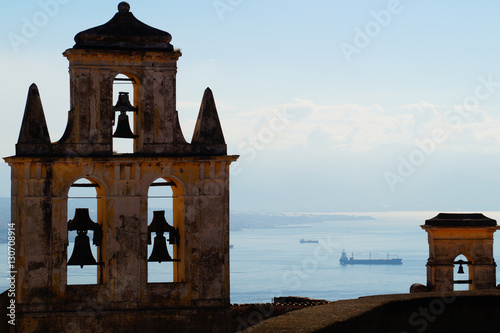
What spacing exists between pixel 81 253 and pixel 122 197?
1.16 metres

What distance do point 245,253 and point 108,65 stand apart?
14220cm

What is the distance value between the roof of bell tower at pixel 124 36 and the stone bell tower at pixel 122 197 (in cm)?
2

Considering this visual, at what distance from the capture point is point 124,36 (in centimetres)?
1403

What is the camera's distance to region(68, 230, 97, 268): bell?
14125 millimetres

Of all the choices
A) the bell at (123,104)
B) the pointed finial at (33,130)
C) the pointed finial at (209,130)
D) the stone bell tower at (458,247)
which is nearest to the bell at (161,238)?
the pointed finial at (209,130)

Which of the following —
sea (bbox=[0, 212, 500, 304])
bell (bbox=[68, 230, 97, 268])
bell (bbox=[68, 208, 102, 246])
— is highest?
bell (bbox=[68, 208, 102, 246])

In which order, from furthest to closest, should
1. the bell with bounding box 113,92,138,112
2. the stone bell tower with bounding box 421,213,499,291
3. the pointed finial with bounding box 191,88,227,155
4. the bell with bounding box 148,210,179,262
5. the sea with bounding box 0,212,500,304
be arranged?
1. the sea with bounding box 0,212,500,304
2. the stone bell tower with bounding box 421,213,499,291
3. the bell with bounding box 148,210,179,262
4. the pointed finial with bounding box 191,88,227,155
5. the bell with bounding box 113,92,138,112

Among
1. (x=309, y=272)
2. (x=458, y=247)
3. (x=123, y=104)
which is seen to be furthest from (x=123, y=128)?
(x=309, y=272)

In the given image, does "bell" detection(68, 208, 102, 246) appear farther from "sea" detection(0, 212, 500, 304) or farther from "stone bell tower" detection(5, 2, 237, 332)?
"sea" detection(0, 212, 500, 304)

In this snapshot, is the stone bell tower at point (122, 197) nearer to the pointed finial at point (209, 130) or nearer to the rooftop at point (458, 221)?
the pointed finial at point (209, 130)

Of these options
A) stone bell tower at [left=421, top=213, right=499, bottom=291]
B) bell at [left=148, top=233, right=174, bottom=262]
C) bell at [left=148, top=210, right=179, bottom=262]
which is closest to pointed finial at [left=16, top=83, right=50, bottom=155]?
bell at [left=148, top=210, right=179, bottom=262]

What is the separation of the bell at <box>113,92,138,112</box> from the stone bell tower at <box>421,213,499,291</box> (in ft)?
18.1

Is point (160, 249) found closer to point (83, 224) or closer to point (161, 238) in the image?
point (161, 238)

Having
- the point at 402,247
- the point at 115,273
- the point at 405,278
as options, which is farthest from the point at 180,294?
the point at 402,247
